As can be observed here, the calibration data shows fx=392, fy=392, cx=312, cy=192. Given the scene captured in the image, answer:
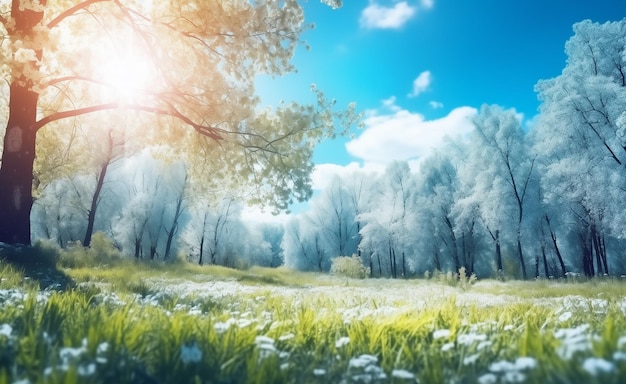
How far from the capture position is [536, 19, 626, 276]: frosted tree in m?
21.4

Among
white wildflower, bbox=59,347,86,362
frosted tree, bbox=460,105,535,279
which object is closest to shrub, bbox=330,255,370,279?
frosted tree, bbox=460,105,535,279

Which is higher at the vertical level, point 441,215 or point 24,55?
point 24,55

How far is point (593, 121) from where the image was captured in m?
22.2

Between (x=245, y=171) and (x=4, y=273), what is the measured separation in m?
7.67

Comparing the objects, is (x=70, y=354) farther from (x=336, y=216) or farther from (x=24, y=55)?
(x=336, y=216)

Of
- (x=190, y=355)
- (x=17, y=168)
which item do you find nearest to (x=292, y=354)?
(x=190, y=355)

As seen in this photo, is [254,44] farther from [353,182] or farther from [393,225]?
[353,182]

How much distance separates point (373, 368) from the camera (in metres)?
2.32

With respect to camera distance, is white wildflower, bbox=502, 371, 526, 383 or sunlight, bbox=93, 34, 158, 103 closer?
white wildflower, bbox=502, 371, 526, 383

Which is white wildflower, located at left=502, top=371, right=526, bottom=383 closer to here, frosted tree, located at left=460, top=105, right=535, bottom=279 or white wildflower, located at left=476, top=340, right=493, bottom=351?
white wildflower, located at left=476, top=340, right=493, bottom=351

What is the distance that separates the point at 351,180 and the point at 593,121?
39364mm

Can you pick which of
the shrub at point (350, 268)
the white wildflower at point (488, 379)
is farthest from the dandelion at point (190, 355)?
the shrub at point (350, 268)

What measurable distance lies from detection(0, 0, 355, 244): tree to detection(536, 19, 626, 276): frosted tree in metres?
16.4

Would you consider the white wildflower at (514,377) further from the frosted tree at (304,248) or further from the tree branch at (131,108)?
the frosted tree at (304,248)
